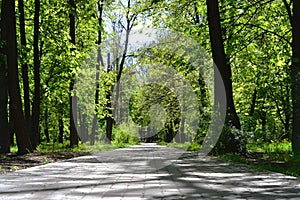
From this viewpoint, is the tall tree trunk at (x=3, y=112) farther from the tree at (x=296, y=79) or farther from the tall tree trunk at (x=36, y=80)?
the tree at (x=296, y=79)

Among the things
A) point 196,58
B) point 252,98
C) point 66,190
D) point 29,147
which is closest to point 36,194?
point 66,190

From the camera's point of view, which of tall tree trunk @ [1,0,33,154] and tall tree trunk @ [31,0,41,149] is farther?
tall tree trunk @ [31,0,41,149]

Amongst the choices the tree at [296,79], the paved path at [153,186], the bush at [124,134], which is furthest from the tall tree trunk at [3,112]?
the bush at [124,134]

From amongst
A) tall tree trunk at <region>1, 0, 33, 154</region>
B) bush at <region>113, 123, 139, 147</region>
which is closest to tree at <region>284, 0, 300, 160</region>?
tall tree trunk at <region>1, 0, 33, 154</region>

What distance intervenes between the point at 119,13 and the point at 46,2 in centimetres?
1778

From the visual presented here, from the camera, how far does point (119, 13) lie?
125ft

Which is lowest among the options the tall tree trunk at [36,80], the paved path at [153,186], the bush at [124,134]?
the paved path at [153,186]

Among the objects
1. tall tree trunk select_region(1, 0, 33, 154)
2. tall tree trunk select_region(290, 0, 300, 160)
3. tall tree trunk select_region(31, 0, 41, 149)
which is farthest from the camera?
tall tree trunk select_region(31, 0, 41, 149)

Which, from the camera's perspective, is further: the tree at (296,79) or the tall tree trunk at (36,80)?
the tall tree trunk at (36,80)

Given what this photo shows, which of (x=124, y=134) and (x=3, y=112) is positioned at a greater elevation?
(x=3, y=112)

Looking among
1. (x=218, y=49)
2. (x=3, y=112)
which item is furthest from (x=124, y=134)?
(x=3, y=112)

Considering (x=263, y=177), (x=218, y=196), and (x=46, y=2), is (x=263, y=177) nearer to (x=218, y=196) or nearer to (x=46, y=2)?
(x=218, y=196)

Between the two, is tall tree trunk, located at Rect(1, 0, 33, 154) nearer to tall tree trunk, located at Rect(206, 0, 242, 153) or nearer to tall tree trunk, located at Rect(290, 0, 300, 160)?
tall tree trunk, located at Rect(206, 0, 242, 153)

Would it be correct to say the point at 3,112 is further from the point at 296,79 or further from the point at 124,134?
the point at 124,134
